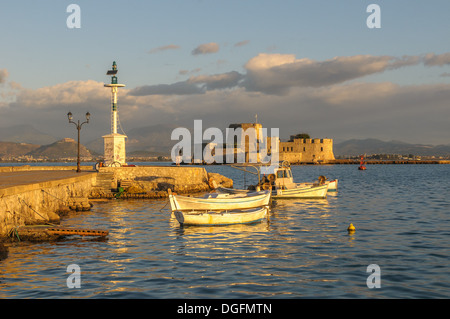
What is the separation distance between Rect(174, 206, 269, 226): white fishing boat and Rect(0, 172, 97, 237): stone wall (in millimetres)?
6049

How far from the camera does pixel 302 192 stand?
117ft

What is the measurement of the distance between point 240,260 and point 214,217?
288 inches

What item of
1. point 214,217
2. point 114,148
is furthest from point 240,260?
point 114,148

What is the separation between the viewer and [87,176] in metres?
33.6

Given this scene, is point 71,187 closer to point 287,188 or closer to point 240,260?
point 287,188

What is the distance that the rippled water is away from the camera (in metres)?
10.8

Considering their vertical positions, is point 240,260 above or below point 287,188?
below

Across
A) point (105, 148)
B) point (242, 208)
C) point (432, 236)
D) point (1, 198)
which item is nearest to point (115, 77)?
point (105, 148)

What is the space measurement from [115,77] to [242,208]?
22.8 m
